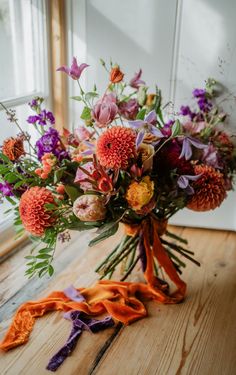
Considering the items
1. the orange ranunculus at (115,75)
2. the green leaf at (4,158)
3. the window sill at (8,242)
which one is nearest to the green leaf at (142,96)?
the orange ranunculus at (115,75)

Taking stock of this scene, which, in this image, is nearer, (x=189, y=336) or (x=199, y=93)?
(x=189, y=336)

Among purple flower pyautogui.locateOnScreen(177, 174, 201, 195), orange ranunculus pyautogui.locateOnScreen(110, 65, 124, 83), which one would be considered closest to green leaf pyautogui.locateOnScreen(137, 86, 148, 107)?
orange ranunculus pyautogui.locateOnScreen(110, 65, 124, 83)

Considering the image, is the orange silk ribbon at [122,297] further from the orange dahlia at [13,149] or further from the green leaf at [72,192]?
the orange dahlia at [13,149]

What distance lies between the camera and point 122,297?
1.05m

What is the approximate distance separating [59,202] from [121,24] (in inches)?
27.6

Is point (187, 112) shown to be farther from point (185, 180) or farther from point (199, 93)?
point (185, 180)

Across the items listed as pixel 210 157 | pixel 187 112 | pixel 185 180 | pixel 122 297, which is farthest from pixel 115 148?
pixel 187 112

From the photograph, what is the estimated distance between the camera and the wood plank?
0.86 meters

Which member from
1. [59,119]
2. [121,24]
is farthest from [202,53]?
[59,119]

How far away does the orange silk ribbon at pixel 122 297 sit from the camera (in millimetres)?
997

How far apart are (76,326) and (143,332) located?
0.15 meters

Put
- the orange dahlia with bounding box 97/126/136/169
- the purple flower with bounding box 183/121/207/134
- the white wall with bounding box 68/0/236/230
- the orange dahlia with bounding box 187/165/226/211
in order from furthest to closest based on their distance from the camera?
the white wall with bounding box 68/0/236/230, the purple flower with bounding box 183/121/207/134, the orange dahlia with bounding box 187/165/226/211, the orange dahlia with bounding box 97/126/136/169

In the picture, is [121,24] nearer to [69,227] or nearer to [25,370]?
[69,227]

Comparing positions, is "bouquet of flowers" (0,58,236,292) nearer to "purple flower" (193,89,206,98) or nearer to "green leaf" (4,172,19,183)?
"green leaf" (4,172,19,183)
